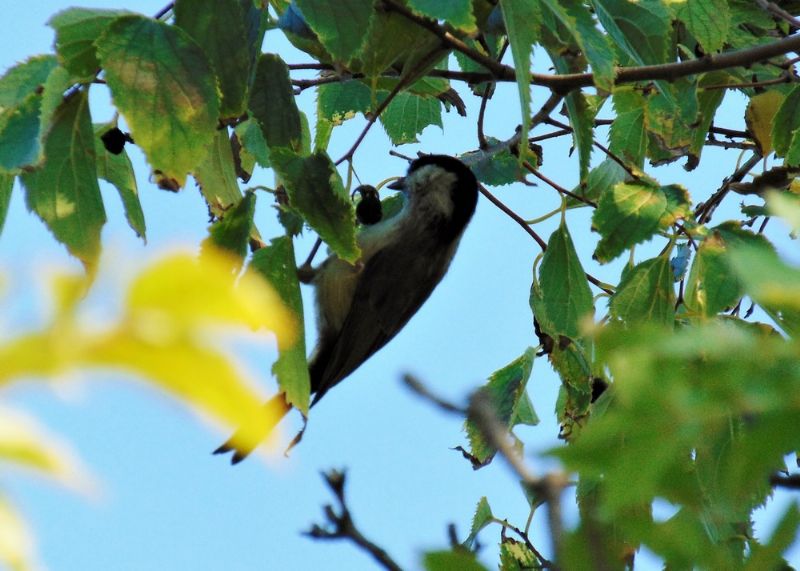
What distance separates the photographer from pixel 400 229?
4.04 metres

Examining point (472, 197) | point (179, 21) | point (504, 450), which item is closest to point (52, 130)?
Result: point (179, 21)

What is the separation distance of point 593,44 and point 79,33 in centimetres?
96

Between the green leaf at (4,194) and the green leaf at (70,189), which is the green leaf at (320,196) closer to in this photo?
the green leaf at (70,189)

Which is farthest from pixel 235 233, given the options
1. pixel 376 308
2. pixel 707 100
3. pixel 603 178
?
pixel 707 100

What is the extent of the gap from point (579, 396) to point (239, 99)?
1740 millimetres

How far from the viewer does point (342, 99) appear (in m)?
3.18

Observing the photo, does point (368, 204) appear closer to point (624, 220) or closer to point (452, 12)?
point (624, 220)

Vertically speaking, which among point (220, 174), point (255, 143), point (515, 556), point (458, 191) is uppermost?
point (458, 191)

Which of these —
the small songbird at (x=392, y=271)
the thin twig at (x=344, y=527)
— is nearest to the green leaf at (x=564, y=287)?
→ the small songbird at (x=392, y=271)

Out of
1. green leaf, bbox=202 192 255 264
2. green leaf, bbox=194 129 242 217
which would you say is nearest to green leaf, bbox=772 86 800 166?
green leaf, bbox=194 129 242 217

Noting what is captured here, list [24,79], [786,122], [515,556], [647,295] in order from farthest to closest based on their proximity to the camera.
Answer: [786,122]
[515,556]
[647,295]
[24,79]

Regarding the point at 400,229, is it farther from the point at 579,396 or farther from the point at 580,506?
the point at 580,506

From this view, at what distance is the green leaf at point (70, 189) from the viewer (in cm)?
205

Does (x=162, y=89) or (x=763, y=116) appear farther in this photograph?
(x=763, y=116)
